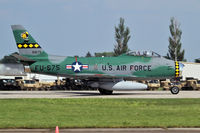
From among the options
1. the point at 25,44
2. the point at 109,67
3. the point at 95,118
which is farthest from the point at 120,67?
the point at 95,118

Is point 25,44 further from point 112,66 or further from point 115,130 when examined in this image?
point 115,130

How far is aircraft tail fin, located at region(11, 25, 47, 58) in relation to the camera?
31.8m

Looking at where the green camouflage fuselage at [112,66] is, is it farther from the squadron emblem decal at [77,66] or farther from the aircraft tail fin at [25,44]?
the aircraft tail fin at [25,44]

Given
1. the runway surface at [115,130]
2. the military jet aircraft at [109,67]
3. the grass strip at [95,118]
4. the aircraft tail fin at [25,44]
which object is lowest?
the runway surface at [115,130]

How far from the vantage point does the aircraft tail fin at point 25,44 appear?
104 ft

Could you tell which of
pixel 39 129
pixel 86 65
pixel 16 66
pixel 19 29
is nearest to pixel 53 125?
pixel 39 129

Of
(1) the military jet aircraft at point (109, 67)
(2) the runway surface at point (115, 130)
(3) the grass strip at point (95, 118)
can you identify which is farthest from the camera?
(1) the military jet aircraft at point (109, 67)

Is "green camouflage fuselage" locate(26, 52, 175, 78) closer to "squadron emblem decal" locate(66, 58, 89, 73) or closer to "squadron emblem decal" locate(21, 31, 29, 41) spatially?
"squadron emblem decal" locate(66, 58, 89, 73)

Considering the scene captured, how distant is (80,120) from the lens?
14.6m

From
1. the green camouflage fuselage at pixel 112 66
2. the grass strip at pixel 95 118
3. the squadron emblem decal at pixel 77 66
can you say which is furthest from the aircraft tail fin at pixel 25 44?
the grass strip at pixel 95 118

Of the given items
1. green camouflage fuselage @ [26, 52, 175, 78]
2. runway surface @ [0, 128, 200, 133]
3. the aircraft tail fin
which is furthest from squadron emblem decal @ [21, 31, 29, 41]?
runway surface @ [0, 128, 200, 133]

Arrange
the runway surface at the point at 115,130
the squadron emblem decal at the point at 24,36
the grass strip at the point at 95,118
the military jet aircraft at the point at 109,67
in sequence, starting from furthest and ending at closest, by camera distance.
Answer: the squadron emblem decal at the point at 24,36, the military jet aircraft at the point at 109,67, the grass strip at the point at 95,118, the runway surface at the point at 115,130

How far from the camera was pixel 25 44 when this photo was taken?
31.9m

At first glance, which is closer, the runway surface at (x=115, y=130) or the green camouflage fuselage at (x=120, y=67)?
the runway surface at (x=115, y=130)
